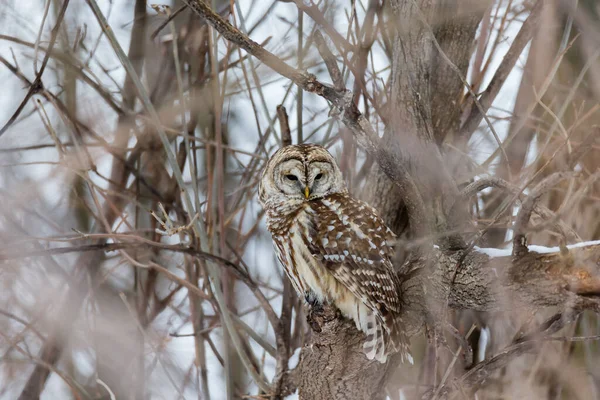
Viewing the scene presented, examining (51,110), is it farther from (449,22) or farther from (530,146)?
(530,146)

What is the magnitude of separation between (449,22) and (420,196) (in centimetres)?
103

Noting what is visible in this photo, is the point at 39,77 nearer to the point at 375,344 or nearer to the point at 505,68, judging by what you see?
the point at 375,344

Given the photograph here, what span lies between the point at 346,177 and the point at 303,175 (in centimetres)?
66

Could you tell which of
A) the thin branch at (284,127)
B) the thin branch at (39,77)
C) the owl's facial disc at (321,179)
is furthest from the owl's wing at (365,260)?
the thin branch at (39,77)

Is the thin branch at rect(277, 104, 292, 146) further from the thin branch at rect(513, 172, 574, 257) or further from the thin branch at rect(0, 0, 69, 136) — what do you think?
the thin branch at rect(513, 172, 574, 257)

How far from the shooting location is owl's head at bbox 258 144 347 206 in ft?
10.0

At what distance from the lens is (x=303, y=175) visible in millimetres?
3053

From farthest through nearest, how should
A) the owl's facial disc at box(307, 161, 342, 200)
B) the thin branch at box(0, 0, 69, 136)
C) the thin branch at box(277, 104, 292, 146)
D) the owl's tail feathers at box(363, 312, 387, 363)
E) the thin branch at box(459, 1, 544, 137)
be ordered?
1. the thin branch at box(277, 104, 292, 146)
2. the owl's facial disc at box(307, 161, 342, 200)
3. the thin branch at box(459, 1, 544, 137)
4. the thin branch at box(0, 0, 69, 136)
5. the owl's tail feathers at box(363, 312, 387, 363)

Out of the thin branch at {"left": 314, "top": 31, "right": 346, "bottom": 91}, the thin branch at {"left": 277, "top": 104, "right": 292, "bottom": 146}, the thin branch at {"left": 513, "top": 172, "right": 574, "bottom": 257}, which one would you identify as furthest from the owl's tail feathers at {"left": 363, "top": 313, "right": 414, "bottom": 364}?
the thin branch at {"left": 277, "top": 104, "right": 292, "bottom": 146}

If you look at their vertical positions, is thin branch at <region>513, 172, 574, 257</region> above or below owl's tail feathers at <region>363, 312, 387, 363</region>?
above

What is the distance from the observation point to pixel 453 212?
2.43m

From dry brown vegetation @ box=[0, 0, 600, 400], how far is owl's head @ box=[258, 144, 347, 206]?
191 mm

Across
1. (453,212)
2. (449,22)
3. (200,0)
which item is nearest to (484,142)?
(449,22)

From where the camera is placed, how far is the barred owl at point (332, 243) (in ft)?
8.45
